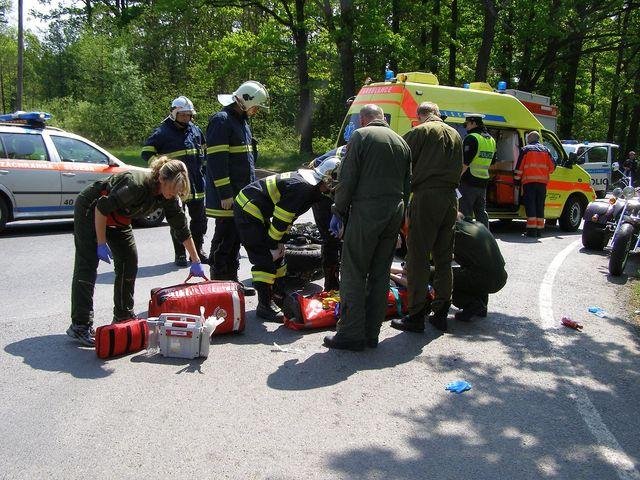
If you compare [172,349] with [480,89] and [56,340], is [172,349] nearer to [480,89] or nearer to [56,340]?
[56,340]

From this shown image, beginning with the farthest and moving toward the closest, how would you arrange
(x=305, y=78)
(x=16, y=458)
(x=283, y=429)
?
(x=305, y=78) < (x=283, y=429) < (x=16, y=458)

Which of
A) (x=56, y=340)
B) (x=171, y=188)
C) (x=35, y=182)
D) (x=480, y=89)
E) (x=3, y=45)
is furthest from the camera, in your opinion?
(x=3, y=45)

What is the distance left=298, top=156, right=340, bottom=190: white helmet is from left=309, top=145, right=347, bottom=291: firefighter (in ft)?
1.71

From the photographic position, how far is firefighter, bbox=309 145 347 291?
577 centimetres

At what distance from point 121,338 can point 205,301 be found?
756 mm

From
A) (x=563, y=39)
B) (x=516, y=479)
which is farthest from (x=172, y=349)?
(x=563, y=39)

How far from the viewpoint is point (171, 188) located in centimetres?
427

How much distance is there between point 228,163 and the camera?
605 cm

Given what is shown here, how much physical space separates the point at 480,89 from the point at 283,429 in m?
9.24

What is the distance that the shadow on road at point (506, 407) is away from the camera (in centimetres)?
314

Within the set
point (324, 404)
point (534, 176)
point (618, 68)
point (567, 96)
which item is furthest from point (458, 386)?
point (618, 68)

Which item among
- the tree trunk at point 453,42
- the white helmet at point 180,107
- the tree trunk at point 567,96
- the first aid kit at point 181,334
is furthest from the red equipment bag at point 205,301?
the tree trunk at point 567,96

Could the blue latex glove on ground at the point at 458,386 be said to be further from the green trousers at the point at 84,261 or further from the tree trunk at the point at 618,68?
the tree trunk at the point at 618,68

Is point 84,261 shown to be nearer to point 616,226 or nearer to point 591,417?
point 591,417
